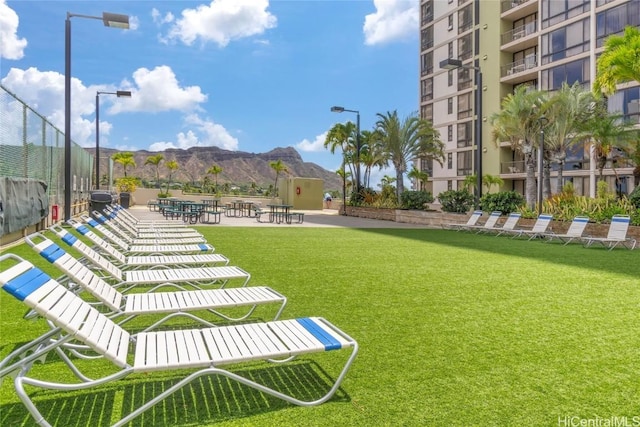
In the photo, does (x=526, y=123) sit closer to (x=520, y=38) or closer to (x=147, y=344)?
(x=520, y=38)

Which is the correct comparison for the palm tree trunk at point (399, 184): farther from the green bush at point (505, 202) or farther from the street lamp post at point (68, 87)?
the street lamp post at point (68, 87)

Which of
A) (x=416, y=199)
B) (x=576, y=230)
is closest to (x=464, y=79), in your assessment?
(x=416, y=199)

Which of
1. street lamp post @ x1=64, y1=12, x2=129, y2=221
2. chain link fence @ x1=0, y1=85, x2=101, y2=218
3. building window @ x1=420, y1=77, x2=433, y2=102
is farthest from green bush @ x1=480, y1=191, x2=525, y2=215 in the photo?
building window @ x1=420, y1=77, x2=433, y2=102

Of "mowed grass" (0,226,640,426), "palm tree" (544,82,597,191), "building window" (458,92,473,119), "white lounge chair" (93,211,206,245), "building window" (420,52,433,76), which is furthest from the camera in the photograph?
"building window" (420,52,433,76)

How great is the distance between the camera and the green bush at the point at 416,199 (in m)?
25.5

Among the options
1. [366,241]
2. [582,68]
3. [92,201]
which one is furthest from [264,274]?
[582,68]

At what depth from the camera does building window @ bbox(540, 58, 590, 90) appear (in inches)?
1227

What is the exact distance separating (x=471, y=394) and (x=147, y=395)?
2310 millimetres

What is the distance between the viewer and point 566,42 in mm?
32719

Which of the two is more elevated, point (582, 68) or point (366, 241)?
point (582, 68)

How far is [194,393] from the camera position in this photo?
338 cm

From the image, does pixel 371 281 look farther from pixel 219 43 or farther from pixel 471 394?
pixel 219 43

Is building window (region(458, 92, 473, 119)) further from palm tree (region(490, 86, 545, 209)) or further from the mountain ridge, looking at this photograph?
the mountain ridge

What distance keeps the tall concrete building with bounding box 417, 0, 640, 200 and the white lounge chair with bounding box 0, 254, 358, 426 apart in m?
23.4
